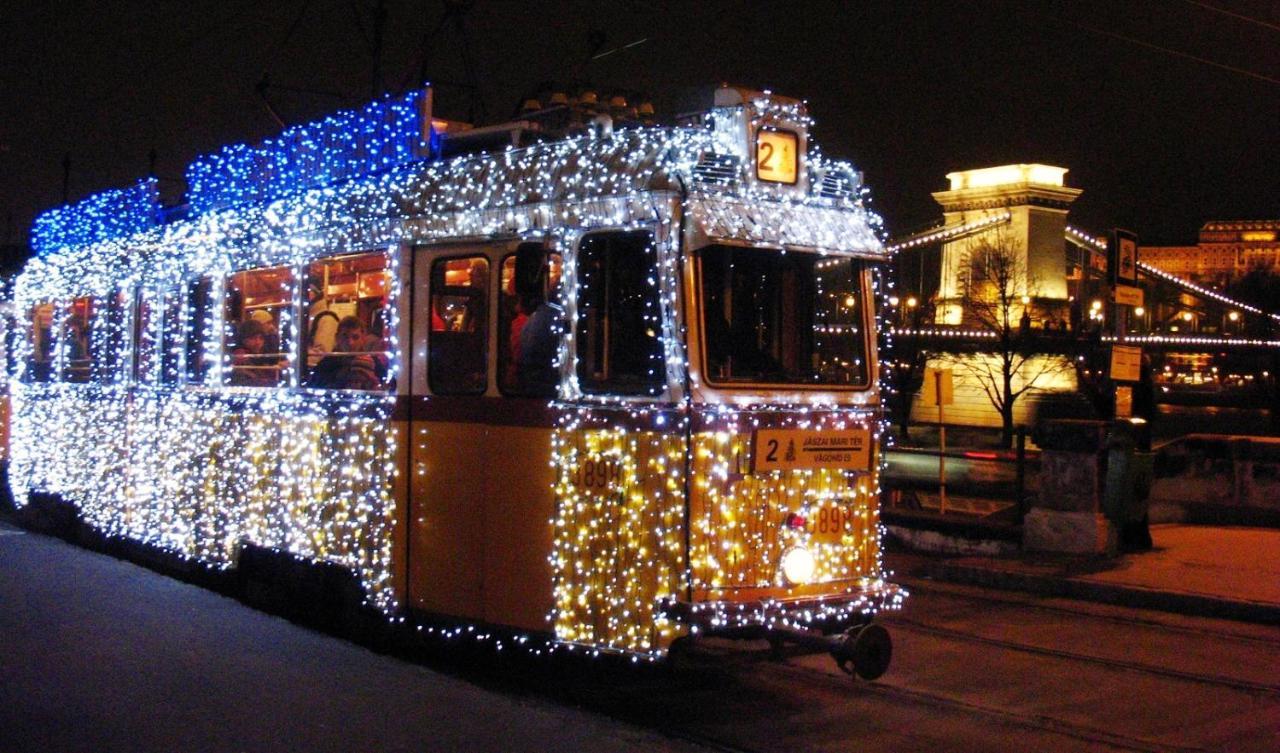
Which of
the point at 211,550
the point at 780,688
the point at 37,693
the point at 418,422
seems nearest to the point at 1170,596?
the point at 780,688

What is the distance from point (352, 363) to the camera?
9180 millimetres

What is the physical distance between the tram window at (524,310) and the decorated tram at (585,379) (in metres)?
0.02

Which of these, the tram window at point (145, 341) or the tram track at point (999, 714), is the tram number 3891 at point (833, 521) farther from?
the tram window at point (145, 341)

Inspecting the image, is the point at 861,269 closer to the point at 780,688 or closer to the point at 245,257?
the point at 780,688

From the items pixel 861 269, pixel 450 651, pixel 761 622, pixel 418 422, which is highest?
pixel 861 269

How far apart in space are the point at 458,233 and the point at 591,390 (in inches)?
61.0

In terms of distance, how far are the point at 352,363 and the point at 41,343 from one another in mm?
8243

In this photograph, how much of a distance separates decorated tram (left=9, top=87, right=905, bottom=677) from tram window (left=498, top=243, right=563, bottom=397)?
0.02 meters

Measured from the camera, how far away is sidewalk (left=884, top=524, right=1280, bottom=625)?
1158 cm

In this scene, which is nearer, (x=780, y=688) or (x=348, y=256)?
(x=780, y=688)

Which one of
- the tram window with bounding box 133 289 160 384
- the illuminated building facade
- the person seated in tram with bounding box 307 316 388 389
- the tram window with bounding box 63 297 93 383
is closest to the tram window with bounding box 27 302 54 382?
the tram window with bounding box 63 297 93 383

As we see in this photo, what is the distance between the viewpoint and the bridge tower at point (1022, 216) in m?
56.8

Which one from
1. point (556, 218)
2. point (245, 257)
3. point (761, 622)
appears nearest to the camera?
point (761, 622)

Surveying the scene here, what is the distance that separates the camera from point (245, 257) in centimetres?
1079
